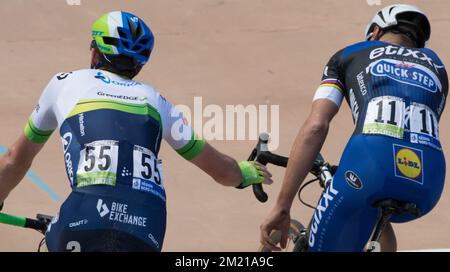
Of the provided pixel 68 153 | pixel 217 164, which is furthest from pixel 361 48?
pixel 68 153

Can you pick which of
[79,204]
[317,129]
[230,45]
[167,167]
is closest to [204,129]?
[167,167]

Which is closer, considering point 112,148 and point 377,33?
point 112,148

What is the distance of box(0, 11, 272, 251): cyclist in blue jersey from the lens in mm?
5617

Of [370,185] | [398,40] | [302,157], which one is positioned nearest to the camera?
[370,185]

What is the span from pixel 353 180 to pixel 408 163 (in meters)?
0.31

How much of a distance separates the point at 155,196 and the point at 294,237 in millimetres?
1939

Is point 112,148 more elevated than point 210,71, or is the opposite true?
point 210,71

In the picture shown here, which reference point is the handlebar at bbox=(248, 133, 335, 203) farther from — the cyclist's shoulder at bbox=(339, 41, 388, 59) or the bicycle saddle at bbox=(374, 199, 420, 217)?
the bicycle saddle at bbox=(374, 199, 420, 217)

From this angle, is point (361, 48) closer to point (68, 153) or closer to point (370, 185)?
point (370, 185)

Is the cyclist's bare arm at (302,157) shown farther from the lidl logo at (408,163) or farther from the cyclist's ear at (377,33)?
the cyclist's ear at (377,33)

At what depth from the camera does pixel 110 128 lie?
579 centimetres

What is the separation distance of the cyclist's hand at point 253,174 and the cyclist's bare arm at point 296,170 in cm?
17

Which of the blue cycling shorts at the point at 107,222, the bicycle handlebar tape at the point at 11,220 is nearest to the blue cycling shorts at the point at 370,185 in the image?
the blue cycling shorts at the point at 107,222
